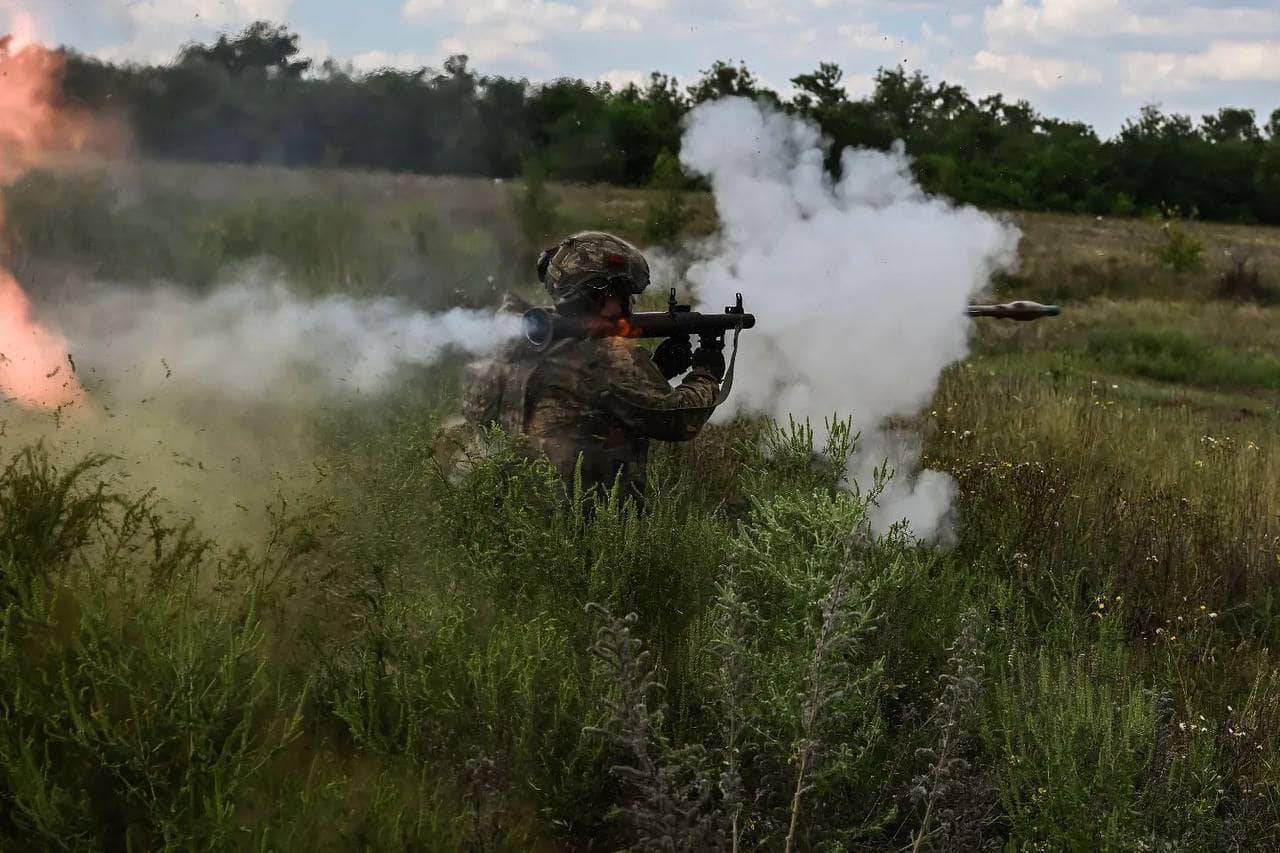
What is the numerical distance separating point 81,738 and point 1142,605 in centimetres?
444

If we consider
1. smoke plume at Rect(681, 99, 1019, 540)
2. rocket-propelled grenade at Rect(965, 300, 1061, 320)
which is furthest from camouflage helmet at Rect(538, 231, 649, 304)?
rocket-propelled grenade at Rect(965, 300, 1061, 320)

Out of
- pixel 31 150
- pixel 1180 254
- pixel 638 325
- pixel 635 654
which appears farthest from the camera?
pixel 1180 254

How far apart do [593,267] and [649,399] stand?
0.63 metres

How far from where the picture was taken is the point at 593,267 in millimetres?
4914

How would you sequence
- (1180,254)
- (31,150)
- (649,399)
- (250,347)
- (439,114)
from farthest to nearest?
(1180,254) → (439,114) → (250,347) → (31,150) → (649,399)

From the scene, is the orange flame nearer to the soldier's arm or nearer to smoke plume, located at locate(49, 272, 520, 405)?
smoke plume, located at locate(49, 272, 520, 405)

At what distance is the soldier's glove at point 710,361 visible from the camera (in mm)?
5309

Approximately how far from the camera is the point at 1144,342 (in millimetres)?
14992

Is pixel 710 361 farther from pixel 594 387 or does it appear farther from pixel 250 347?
pixel 250 347

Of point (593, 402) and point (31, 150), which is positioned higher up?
point (31, 150)

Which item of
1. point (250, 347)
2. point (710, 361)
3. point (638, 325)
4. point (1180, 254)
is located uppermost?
point (1180, 254)

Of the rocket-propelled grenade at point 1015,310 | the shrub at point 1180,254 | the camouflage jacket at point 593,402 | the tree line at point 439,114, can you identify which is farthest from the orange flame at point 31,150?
the shrub at point 1180,254

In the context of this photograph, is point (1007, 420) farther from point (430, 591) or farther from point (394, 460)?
point (430, 591)

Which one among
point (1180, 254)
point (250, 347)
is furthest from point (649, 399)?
point (1180, 254)
